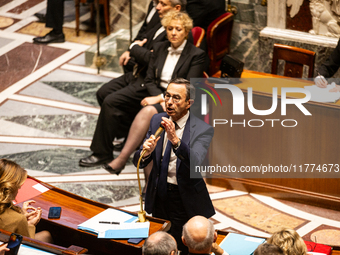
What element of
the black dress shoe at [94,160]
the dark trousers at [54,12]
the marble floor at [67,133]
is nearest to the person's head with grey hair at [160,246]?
the marble floor at [67,133]

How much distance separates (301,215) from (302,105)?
0.92m

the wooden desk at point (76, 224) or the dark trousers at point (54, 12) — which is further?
the dark trousers at point (54, 12)

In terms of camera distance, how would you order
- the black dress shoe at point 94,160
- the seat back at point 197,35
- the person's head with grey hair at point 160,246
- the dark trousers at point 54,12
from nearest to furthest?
the person's head with grey hair at point 160,246
the black dress shoe at point 94,160
the seat back at point 197,35
the dark trousers at point 54,12

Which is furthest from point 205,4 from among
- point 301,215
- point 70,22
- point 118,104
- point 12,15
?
point 12,15

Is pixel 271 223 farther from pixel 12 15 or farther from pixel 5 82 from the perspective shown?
pixel 12 15

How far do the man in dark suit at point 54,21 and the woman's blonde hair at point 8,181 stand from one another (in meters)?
4.72

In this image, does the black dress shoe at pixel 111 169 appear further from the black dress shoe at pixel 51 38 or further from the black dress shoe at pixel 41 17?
the black dress shoe at pixel 41 17

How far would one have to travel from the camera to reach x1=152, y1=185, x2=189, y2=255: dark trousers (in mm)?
3084

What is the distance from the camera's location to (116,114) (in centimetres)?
467

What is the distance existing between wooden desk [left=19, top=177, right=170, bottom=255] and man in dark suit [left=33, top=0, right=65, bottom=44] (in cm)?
433

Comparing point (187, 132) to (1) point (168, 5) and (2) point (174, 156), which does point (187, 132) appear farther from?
(1) point (168, 5)

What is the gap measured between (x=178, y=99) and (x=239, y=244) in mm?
939

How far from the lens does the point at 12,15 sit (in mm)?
7883

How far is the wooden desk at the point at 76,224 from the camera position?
2.68 metres
